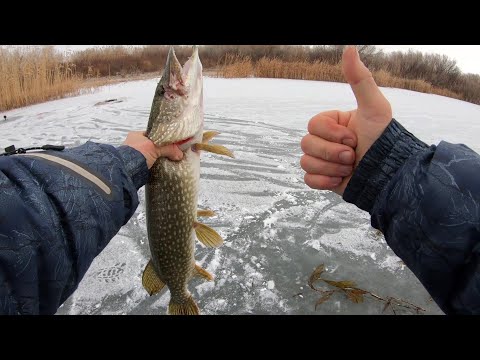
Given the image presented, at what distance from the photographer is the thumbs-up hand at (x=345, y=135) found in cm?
150

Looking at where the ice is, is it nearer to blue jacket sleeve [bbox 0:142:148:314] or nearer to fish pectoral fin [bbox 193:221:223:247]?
fish pectoral fin [bbox 193:221:223:247]

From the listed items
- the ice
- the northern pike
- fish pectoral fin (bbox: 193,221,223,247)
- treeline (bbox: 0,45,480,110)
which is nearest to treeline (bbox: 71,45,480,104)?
treeline (bbox: 0,45,480,110)

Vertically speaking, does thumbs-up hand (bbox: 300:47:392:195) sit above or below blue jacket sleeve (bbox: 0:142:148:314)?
above

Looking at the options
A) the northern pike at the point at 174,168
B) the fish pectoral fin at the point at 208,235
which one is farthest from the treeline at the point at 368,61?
the fish pectoral fin at the point at 208,235

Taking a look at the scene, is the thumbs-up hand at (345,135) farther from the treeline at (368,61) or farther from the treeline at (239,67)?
the treeline at (368,61)

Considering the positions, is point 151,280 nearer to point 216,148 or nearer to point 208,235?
point 208,235

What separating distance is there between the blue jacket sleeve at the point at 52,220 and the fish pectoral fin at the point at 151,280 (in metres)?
0.53

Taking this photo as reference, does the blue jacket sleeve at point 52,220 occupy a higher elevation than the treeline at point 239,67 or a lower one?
lower

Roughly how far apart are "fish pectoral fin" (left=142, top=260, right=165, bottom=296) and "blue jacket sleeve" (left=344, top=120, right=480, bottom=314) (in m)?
1.19

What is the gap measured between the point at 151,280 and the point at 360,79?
1480 millimetres

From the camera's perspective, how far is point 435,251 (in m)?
1.21

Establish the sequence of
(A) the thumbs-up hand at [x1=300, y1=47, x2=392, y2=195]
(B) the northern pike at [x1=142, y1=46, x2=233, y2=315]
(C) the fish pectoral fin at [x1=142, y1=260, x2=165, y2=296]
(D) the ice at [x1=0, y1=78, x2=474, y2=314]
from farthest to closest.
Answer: (D) the ice at [x1=0, y1=78, x2=474, y2=314] → (C) the fish pectoral fin at [x1=142, y1=260, x2=165, y2=296] → (B) the northern pike at [x1=142, y1=46, x2=233, y2=315] → (A) the thumbs-up hand at [x1=300, y1=47, x2=392, y2=195]

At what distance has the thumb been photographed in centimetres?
140
